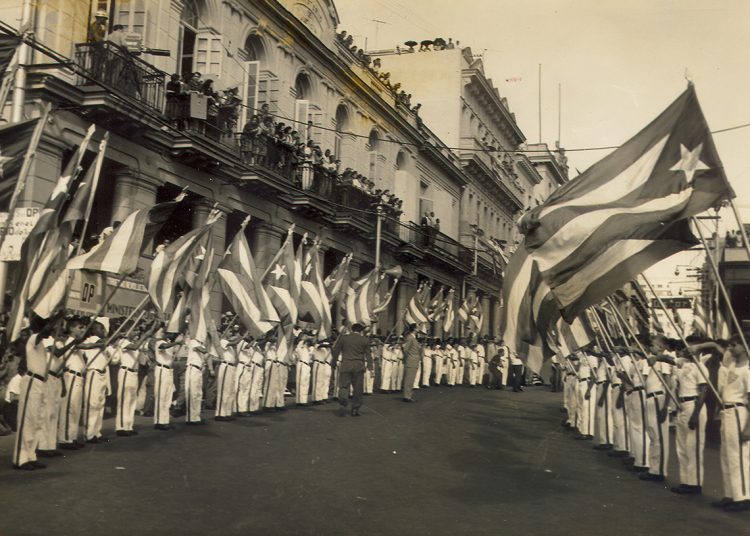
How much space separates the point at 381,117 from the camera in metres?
31.6

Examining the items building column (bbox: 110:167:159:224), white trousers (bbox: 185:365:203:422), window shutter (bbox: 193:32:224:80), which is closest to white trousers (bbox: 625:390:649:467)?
white trousers (bbox: 185:365:203:422)

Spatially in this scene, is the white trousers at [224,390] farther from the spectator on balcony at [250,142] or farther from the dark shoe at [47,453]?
the spectator on balcony at [250,142]

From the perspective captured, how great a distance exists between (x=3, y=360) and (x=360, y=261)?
1761 centimetres

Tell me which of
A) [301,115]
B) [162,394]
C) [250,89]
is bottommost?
[162,394]

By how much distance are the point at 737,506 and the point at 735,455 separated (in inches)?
20.0

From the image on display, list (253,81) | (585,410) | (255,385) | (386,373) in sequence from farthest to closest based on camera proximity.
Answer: (386,373)
(253,81)
(255,385)
(585,410)

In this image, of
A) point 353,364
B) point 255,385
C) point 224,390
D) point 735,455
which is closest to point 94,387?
point 224,390

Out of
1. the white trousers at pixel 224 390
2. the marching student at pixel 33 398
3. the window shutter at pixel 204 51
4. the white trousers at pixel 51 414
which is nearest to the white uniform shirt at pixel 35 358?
the marching student at pixel 33 398

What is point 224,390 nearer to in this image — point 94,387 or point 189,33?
point 94,387

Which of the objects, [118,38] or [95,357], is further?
[118,38]

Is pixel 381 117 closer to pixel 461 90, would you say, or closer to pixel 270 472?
pixel 461 90

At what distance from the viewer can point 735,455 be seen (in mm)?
8297

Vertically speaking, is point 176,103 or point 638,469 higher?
point 176,103

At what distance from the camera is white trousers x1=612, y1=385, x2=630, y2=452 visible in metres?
11.7
